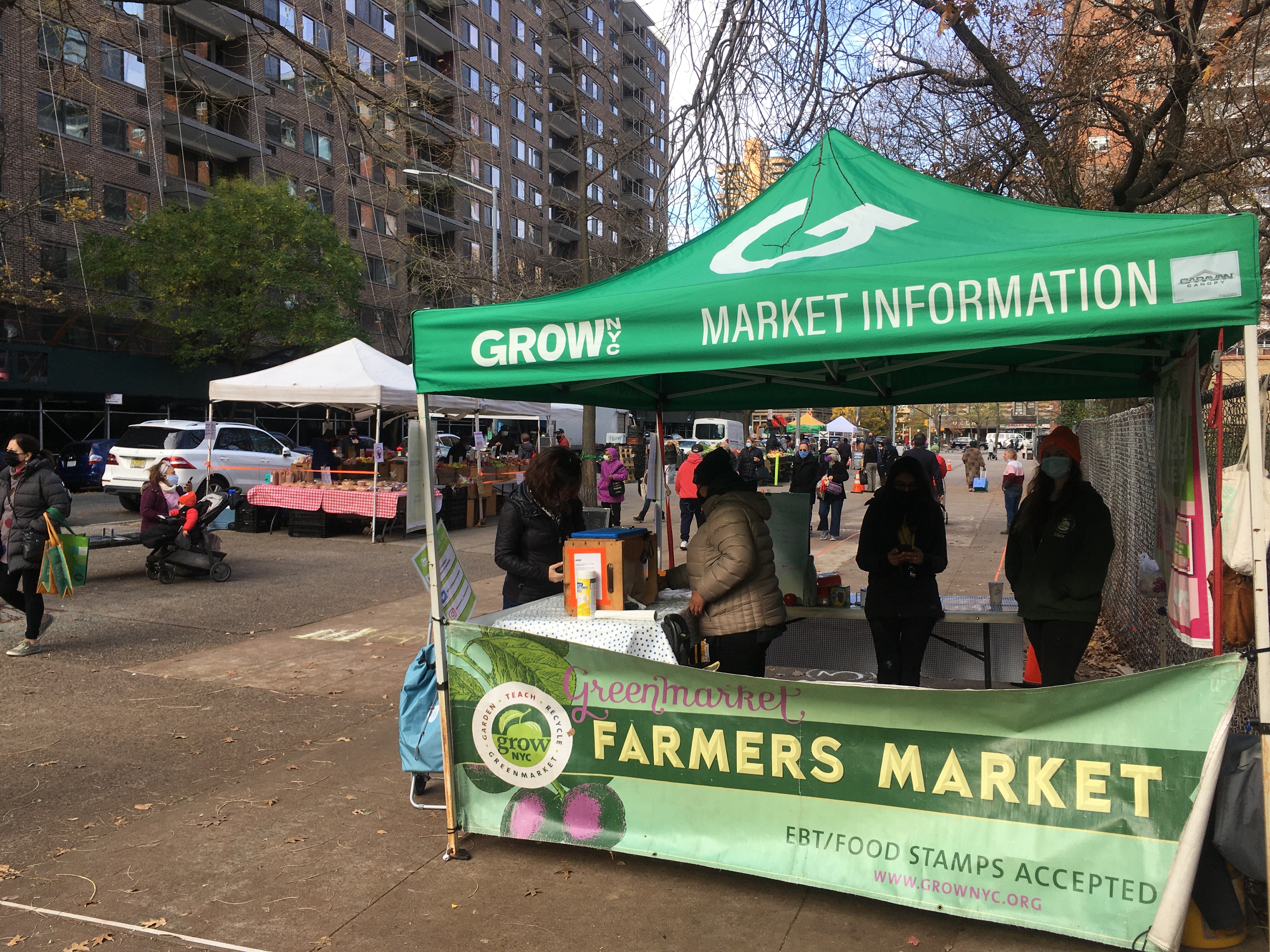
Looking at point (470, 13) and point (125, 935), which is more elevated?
point (470, 13)

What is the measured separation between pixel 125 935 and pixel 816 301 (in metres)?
3.49

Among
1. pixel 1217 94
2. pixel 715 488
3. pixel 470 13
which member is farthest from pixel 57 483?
pixel 470 13

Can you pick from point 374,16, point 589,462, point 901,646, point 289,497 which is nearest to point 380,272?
point 374,16

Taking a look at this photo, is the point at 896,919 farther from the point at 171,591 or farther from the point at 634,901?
the point at 171,591

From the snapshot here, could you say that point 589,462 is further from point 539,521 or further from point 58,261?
point 58,261

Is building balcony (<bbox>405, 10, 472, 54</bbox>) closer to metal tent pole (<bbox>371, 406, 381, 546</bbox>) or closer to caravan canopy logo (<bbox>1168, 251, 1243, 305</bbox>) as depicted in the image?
metal tent pole (<bbox>371, 406, 381, 546</bbox>)

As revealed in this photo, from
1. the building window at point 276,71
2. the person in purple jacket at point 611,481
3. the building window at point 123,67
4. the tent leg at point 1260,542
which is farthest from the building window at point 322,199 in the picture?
the tent leg at point 1260,542

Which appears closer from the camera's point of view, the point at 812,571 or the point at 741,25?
the point at 741,25

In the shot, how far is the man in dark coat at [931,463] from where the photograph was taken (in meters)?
13.2

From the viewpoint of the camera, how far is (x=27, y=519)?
7469 mm

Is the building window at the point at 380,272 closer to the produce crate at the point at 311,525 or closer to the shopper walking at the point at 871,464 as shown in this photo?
the shopper walking at the point at 871,464

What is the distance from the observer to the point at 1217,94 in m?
7.88

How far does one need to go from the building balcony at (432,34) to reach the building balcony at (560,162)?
1076 centimetres

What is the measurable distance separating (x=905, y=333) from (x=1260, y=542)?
4.28 feet
